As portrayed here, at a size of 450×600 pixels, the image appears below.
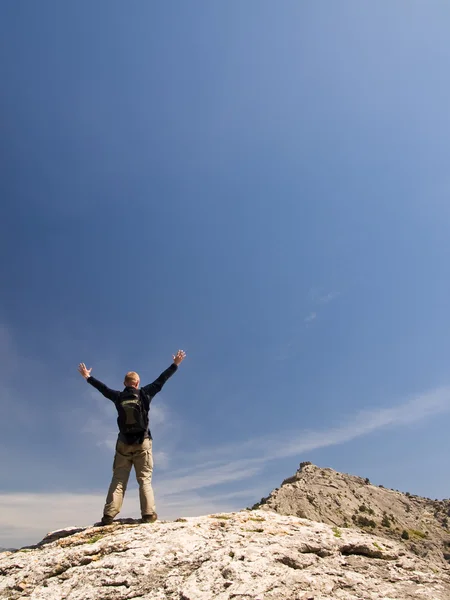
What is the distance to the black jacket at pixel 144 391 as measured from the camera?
35.8 feet

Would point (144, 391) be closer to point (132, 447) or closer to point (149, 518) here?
point (132, 447)

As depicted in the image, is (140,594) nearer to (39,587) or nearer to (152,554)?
(152,554)

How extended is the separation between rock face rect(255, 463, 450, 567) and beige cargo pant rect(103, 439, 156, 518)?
64601 mm

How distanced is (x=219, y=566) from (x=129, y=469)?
488cm

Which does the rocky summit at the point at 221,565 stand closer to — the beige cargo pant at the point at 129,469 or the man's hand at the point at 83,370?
the beige cargo pant at the point at 129,469

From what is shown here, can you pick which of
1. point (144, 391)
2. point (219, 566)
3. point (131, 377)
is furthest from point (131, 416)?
point (219, 566)

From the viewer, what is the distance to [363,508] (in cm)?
8444

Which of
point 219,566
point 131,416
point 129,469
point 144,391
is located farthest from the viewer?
point 144,391

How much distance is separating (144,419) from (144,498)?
2193mm

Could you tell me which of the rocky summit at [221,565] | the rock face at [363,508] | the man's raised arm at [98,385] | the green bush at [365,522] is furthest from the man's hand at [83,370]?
the green bush at [365,522]

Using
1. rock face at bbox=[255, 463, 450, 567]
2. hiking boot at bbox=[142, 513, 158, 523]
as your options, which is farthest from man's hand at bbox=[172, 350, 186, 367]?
rock face at bbox=[255, 463, 450, 567]

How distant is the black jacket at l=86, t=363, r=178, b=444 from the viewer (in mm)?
10922

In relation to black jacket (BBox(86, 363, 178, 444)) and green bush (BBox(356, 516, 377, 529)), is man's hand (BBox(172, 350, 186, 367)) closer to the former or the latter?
black jacket (BBox(86, 363, 178, 444))

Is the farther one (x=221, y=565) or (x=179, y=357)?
(x=179, y=357)
